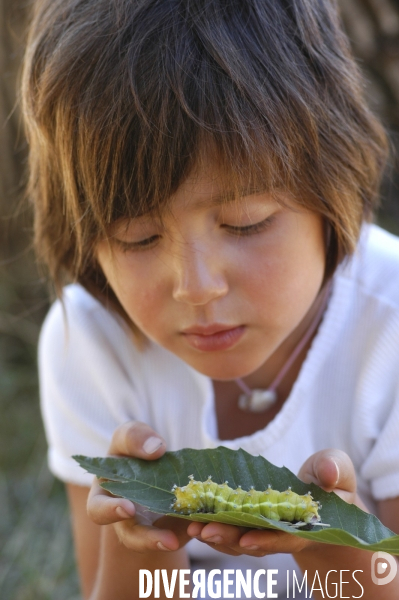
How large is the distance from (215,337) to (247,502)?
0.97ft

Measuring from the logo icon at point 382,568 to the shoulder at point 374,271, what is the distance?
48 cm

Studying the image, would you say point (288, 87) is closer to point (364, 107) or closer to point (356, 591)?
point (364, 107)

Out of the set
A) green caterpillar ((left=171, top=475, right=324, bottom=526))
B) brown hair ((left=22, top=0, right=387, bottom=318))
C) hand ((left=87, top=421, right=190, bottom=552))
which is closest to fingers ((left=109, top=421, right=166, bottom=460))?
hand ((left=87, top=421, right=190, bottom=552))

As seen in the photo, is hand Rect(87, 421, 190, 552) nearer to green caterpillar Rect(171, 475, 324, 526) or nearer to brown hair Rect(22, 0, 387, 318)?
green caterpillar Rect(171, 475, 324, 526)

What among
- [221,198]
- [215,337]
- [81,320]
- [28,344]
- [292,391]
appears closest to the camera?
[221,198]

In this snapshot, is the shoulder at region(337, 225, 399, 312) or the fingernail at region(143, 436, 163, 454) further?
the shoulder at region(337, 225, 399, 312)

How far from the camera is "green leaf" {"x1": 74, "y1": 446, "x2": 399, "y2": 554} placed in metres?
0.97

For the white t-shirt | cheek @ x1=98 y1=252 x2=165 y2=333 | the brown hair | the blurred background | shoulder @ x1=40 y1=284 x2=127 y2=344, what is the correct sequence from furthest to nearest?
the blurred background, shoulder @ x1=40 y1=284 x2=127 y2=344, the white t-shirt, cheek @ x1=98 y1=252 x2=165 y2=333, the brown hair

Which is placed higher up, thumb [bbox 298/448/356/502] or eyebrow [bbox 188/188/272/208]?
eyebrow [bbox 188/188/272/208]

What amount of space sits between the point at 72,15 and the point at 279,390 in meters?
0.82

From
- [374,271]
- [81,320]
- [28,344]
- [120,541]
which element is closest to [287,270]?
[374,271]

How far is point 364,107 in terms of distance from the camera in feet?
4.20

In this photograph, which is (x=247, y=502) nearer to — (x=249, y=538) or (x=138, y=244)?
(x=249, y=538)

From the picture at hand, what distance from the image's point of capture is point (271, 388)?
4.89 feet
